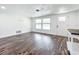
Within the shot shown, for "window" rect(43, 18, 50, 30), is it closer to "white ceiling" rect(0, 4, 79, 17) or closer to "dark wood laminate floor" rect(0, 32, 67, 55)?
"white ceiling" rect(0, 4, 79, 17)

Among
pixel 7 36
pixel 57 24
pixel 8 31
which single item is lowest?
pixel 7 36

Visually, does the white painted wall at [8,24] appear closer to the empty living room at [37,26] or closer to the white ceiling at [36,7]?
the empty living room at [37,26]

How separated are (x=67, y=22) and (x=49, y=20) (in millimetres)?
1721

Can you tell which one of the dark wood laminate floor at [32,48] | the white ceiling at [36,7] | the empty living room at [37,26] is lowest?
the dark wood laminate floor at [32,48]

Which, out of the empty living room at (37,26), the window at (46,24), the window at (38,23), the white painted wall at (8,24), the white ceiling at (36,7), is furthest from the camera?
the window at (38,23)

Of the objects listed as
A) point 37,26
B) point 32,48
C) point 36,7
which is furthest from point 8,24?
point 37,26

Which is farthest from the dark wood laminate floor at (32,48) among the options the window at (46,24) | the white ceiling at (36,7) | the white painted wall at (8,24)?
the window at (46,24)

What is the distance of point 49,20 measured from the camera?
623cm

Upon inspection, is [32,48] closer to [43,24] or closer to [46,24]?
[46,24]

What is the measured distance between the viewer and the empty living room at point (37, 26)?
3.04m

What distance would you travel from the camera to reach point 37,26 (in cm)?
716
